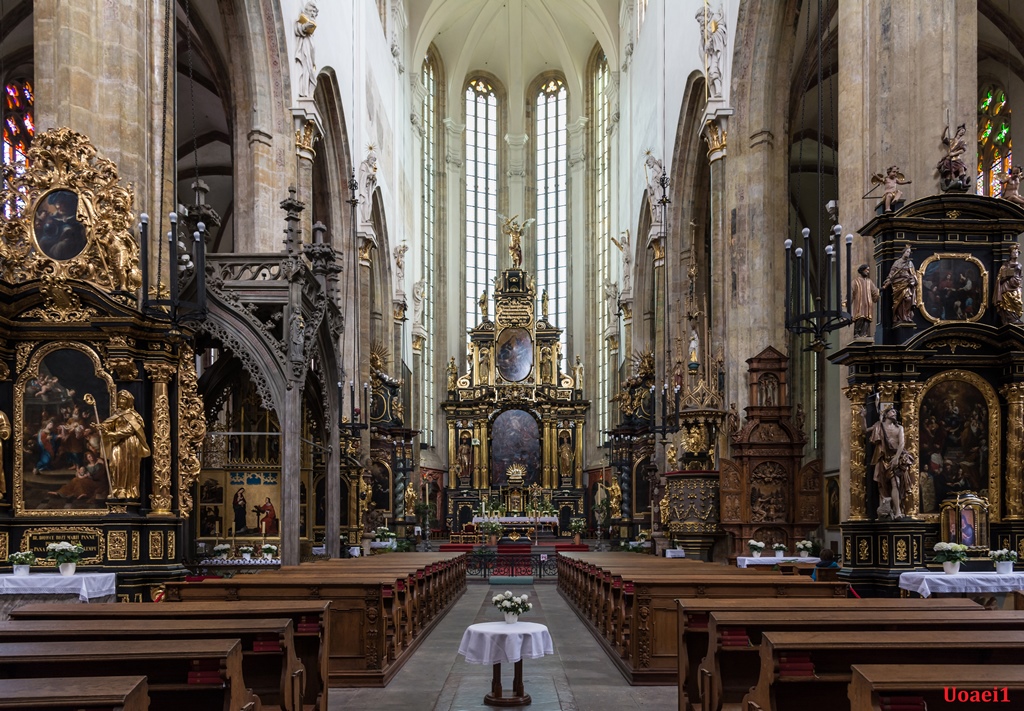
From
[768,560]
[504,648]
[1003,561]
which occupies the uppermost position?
[1003,561]

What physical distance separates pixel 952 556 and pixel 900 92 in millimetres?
5811

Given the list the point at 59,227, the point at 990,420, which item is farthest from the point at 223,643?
the point at 990,420

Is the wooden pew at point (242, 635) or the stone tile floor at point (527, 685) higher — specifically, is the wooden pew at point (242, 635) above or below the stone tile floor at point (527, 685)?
above

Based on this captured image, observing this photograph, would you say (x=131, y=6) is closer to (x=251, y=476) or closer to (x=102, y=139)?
(x=102, y=139)

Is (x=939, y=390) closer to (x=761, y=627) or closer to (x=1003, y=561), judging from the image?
(x=1003, y=561)

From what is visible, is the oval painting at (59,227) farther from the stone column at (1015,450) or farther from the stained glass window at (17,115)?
the stained glass window at (17,115)

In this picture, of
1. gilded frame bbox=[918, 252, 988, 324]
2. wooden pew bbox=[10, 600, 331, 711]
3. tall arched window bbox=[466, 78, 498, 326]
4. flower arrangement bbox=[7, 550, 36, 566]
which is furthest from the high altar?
wooden pew bbox=[10, 600, 331, 711]

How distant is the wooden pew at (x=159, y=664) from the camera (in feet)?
15.4

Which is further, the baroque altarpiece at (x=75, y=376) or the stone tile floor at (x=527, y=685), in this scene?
the baroque altarpiece at (x=75, y=376)

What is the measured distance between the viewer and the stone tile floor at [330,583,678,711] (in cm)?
875

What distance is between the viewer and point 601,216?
4400 centimetres

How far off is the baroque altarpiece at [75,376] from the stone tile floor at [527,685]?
2.60m

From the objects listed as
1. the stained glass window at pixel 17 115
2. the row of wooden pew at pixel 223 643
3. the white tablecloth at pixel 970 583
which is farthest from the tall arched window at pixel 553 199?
the row of wooden pew at pixel 223 643

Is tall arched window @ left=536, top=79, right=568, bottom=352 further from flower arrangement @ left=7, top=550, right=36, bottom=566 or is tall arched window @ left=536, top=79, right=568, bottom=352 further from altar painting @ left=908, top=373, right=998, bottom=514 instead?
flower arrangement @ left=7, top=550, right=36, bottom=566
